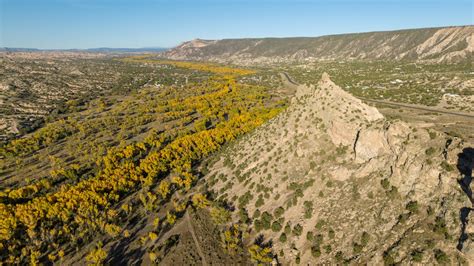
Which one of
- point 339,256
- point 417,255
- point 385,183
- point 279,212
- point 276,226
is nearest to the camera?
point 417,255

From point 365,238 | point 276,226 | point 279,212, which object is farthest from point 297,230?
point 365,238

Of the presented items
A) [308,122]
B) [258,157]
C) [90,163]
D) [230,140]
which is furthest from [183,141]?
[308,122]

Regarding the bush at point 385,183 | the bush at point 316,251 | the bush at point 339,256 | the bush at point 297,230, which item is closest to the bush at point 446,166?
the bush at point 385,183

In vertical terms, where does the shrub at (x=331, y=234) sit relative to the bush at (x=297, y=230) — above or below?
above

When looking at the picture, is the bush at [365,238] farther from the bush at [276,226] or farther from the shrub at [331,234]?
the bush at [276,226]

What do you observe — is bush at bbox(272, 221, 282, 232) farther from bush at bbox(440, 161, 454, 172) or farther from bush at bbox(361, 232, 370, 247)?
bush at bbox(440, 161, 454, 172)

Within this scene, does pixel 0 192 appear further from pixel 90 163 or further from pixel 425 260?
pixel 425 260

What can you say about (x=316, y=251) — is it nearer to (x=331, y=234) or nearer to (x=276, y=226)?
(x=331, y=234)

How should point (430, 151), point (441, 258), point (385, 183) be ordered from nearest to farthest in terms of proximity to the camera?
point (441, 258) < point (430, 151) < point (385, 183)
